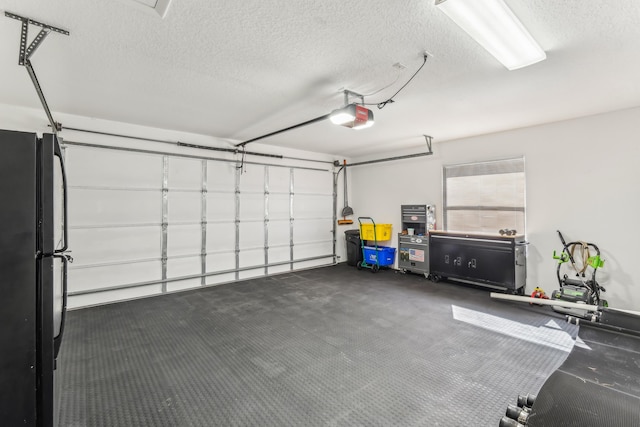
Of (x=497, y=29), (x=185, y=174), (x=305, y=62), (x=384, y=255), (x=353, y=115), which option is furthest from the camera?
(x=384, y=255)

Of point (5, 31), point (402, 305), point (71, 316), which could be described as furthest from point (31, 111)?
point (402, 305)

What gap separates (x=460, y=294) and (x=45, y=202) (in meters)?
5.17

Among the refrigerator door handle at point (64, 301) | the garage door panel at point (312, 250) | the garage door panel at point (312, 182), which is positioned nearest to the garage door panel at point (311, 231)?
the garage door panel at point (312, 250)

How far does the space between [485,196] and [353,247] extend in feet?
10.0

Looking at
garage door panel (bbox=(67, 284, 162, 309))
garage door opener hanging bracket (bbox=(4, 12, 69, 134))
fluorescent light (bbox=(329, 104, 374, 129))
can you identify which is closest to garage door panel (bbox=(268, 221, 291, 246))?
garage door panel (bbox=(67, 284, 162, 309))

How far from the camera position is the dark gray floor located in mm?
2047

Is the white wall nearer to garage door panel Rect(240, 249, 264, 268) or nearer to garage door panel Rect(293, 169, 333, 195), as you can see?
garage door panel Rect(293, 169, 333, 195)

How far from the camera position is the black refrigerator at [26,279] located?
3.48 feet

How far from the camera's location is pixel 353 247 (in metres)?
7.00

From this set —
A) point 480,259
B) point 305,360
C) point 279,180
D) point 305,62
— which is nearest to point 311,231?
point 279,180

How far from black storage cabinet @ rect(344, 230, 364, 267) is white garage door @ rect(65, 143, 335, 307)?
83cm

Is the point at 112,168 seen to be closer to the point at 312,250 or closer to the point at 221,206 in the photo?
the point at 221,206

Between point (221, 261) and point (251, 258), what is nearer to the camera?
point (221, 261)

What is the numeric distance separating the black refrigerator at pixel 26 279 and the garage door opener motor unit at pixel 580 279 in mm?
5062
